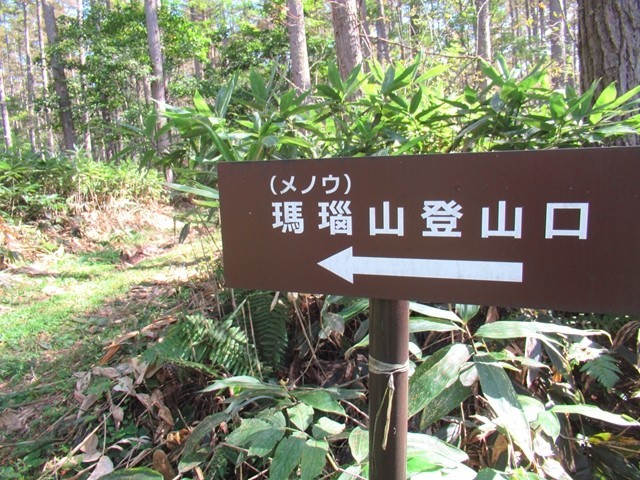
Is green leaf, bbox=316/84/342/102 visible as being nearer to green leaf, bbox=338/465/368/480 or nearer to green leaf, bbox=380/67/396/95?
green leaf, bbox=380/67/396/95

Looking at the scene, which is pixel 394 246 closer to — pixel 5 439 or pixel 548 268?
pixel 548 268

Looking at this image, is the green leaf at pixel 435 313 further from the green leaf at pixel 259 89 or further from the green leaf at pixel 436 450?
the green leaf at pixel 259 89

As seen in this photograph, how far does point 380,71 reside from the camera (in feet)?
6.20

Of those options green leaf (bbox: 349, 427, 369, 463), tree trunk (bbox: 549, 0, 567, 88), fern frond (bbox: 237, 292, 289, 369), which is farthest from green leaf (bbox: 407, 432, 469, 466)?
tree trunk (bbox: 549, 0, 567, 88)

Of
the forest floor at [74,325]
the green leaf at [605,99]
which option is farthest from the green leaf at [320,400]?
the green leaf at [605,99]

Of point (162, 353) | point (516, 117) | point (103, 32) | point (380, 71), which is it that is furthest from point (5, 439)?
point (103, 32)

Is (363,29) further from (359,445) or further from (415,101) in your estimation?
(359,445)

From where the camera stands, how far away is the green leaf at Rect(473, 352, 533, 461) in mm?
1100

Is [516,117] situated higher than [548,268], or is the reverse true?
[516,117]

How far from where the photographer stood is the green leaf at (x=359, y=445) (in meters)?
1.23

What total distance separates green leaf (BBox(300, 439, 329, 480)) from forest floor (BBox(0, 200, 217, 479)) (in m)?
0.99

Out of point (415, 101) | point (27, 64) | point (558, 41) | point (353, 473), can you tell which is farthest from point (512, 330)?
point (27, 64)

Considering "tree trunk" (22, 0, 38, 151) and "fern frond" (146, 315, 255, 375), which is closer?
"fern frond" (146, 315, 255, 375)

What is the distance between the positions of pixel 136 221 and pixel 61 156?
4.95 feet
